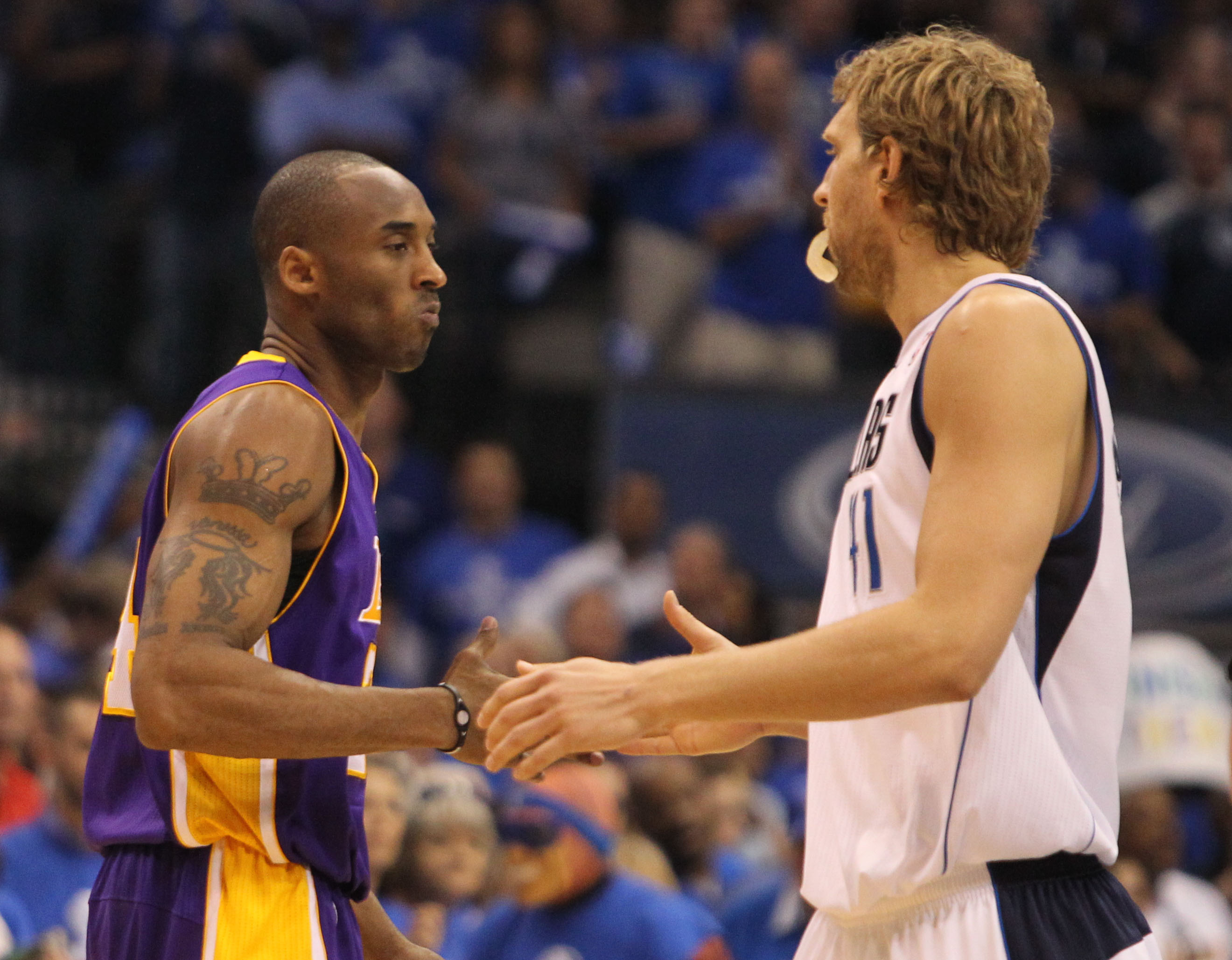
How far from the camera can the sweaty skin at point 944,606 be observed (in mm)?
2748

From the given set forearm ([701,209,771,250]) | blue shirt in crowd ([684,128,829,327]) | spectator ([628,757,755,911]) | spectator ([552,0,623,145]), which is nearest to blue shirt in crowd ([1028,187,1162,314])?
blue shirt in crowd ([684,128,829,327])

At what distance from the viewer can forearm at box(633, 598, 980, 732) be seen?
2.74 metres

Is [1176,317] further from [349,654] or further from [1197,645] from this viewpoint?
[349,654]

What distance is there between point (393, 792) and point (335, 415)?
3.17 m

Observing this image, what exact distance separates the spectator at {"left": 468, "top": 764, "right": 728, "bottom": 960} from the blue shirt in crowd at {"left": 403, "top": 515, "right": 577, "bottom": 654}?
12.5ft

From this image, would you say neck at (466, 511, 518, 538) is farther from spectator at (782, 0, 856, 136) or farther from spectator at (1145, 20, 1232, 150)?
spectator at (1145, 20, 1232, 150)

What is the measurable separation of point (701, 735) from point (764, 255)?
7830 millimetres

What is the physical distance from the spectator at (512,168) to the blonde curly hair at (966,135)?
852cm

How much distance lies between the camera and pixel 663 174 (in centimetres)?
1159

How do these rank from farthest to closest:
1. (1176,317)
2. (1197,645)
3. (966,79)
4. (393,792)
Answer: (1176,317) < (1197,645) < (393,792) < (966,79)

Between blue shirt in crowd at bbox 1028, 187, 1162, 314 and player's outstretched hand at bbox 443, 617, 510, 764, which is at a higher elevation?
blue shirt in crowd at bbox 1028, 187, 1162, 314

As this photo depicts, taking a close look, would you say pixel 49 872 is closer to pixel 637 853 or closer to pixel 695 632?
pixel 637 853

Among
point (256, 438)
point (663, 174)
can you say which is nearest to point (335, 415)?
point (256, 438)

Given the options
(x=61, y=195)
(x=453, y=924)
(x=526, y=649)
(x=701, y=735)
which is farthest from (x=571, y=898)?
(x=61, y=195)
